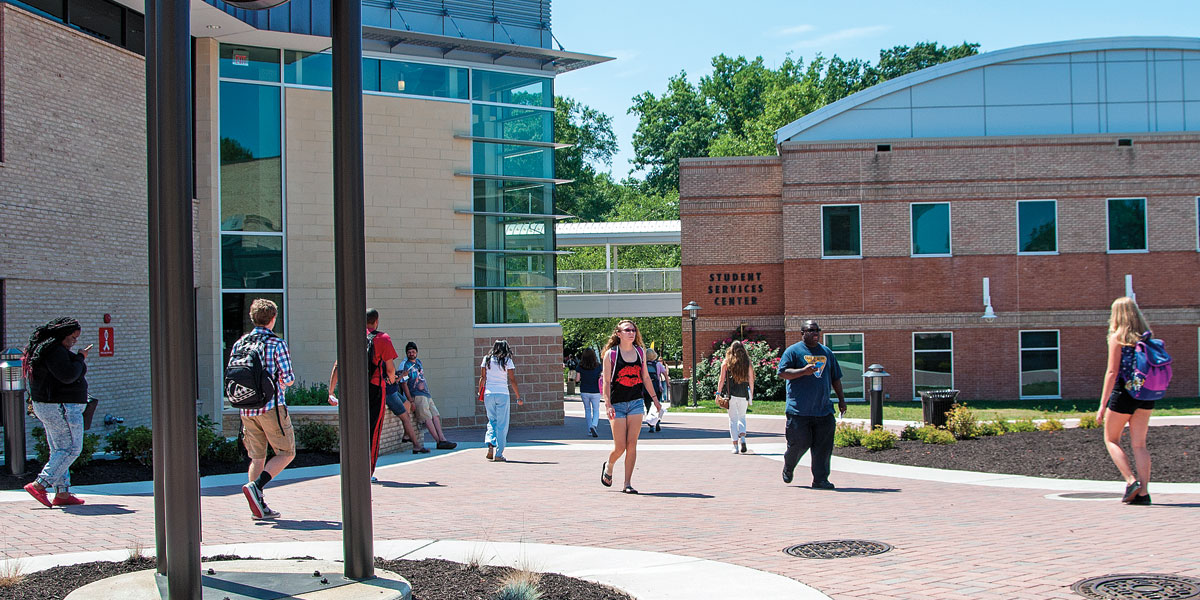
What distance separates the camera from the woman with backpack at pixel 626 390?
35.2 ft

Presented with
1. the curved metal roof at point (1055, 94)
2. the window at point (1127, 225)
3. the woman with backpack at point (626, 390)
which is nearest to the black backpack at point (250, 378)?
the woman with backpack at point (626, 390)

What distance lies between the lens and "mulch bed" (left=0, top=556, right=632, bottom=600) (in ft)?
18.6

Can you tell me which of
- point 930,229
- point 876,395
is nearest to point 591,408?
point 876,395

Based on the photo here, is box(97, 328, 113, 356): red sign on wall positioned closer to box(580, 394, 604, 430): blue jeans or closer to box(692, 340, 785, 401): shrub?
box(580, 394, 604, 430): blue jeans

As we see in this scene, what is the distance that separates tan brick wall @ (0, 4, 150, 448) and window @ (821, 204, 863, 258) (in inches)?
811

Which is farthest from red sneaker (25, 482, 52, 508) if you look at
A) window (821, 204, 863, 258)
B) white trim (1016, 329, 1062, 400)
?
white trim (1016, 329, 1062, 400)

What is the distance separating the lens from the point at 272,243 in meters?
19.2

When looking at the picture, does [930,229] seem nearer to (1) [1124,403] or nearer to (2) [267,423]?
(1) [1124,403]

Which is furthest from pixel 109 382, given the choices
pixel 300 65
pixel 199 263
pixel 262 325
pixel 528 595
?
pixel 528 595

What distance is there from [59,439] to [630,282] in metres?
30.7

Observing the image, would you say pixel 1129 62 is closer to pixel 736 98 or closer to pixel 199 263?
pixel 199 263

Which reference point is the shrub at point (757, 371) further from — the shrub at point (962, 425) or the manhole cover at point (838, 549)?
the manhole cover at point (838, 549)

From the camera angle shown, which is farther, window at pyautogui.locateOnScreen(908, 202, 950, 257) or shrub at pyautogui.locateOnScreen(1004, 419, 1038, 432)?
window at pyautogui.locateOnScreen(908, 202, 950, 257)

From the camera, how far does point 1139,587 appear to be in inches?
229
